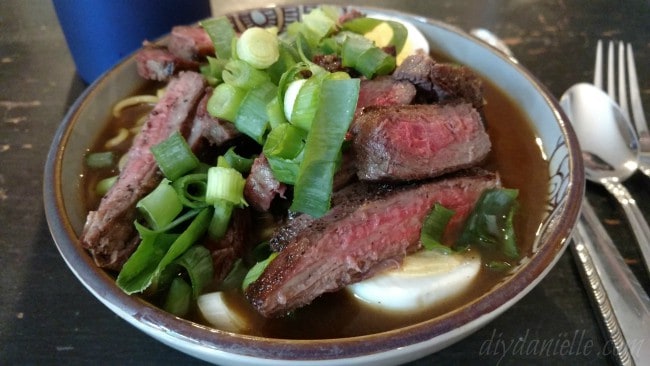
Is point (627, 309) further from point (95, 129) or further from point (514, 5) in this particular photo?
point (514, 5)

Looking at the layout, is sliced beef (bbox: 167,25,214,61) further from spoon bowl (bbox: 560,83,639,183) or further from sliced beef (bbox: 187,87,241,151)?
spoon bowl (bbox: 560,83,639,183)

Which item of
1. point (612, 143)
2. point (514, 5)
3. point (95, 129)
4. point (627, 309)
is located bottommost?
point (95, 129)

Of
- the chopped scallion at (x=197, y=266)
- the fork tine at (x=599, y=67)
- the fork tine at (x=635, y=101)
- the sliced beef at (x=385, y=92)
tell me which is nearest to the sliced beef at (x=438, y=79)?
the sliced beef at (x=385, y=92)

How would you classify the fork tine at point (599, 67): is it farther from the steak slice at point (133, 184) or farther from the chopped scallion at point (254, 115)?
the steak slice at point (133, 184)

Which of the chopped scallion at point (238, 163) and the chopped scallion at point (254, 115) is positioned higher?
the chopped scallion at point (254, 115)

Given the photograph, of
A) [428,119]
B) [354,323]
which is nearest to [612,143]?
[428,119]

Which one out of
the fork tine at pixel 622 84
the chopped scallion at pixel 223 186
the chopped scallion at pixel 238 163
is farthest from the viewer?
the fork tine at pixel 622 84
